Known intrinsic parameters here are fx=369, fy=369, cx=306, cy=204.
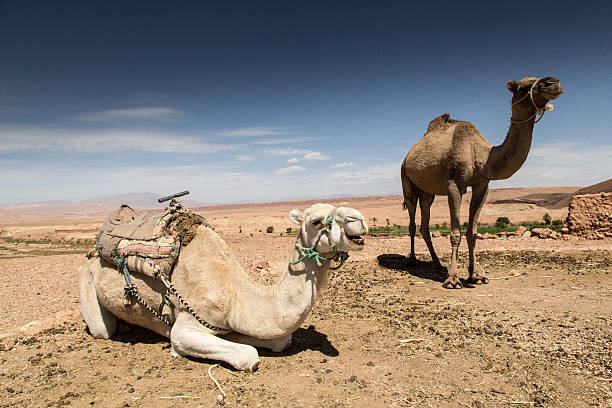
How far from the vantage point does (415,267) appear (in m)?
10.5

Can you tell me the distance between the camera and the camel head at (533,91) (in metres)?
6.35

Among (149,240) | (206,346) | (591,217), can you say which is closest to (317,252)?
(206,346)

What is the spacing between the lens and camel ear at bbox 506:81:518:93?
699 centimetres

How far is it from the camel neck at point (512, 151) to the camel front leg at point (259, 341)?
5.60 m

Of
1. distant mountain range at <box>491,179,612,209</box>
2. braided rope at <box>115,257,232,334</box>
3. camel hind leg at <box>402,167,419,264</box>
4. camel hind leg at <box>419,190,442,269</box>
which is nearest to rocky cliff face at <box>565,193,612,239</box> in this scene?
camel hind leg at <box>419,190,442,269</box>

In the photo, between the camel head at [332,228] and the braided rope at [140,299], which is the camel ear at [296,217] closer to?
the camel head at [332,228]

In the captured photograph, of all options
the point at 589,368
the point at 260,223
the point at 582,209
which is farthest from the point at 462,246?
the point at 260,223

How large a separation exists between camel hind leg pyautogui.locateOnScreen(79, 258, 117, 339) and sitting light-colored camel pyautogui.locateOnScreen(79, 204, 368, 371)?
0.36 m

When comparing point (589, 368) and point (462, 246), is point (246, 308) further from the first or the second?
point (462, 246)

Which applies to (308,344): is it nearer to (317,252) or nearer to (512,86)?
(317,252)

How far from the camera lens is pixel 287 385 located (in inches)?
153

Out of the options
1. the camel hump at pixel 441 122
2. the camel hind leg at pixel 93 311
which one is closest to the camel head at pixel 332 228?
the camel hind leg at pixel 93 311

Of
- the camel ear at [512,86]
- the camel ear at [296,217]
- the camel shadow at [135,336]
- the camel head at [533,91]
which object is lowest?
the camel shadow at [135,336]

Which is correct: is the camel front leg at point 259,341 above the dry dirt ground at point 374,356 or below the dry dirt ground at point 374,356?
above
